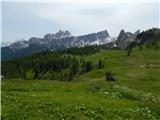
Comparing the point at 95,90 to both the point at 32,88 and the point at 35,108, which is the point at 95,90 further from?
the point at 35,108

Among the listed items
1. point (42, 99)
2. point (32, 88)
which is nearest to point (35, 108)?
point (42, 99)

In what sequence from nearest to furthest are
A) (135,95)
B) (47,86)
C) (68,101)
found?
(68,101) → (135,95) → (47,86)

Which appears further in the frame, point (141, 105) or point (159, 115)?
point (141, 105)

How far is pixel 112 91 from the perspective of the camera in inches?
1545

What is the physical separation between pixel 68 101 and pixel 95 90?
31.7 ft

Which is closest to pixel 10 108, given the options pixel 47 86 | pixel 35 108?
pixel 35 108

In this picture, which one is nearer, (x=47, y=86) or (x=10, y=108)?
(x=10, y=108)

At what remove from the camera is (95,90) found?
130ft

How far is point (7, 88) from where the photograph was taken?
39188 millimetres

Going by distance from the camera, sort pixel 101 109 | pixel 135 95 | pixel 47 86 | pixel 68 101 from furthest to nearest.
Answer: pixel 47 86 → pixel 135 95 → pixel 68 101 → pixel 101 109

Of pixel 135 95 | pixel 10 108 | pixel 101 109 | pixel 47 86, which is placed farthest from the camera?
pixel 47 86

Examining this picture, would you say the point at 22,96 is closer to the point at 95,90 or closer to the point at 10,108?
the point at 10,108

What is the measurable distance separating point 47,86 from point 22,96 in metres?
8.82

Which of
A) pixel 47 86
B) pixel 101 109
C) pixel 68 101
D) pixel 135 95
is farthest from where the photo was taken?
pixel 47 86
